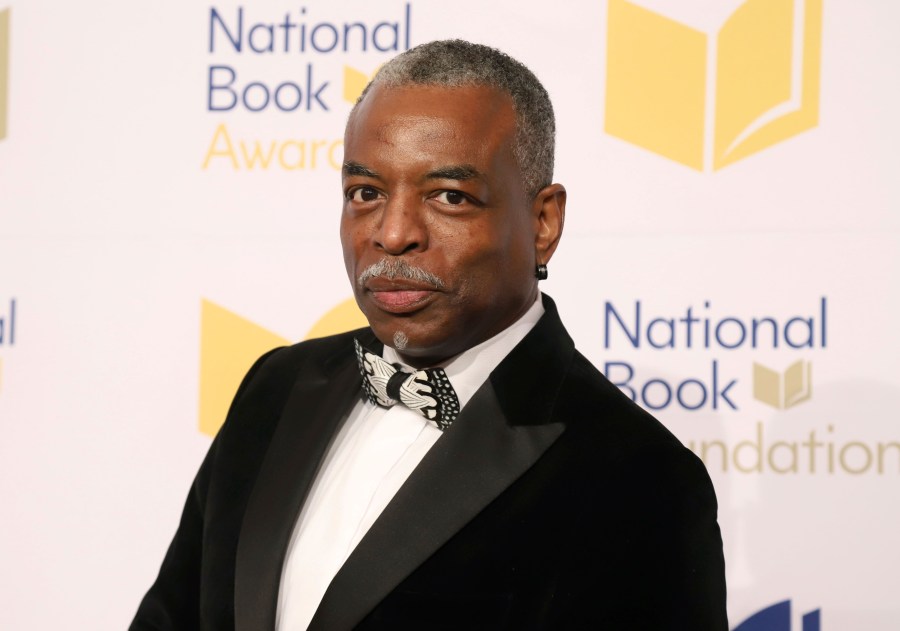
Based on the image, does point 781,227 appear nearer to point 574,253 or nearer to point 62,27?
point 574,253

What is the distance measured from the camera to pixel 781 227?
2.58 m

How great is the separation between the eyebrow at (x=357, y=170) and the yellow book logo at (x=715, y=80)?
1.17 metres

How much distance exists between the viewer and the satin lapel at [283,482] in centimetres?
159

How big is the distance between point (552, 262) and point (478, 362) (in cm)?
100

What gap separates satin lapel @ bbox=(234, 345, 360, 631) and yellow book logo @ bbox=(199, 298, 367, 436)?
3.12ft

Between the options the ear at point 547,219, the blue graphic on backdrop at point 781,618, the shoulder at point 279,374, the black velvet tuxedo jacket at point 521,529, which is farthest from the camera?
the blue graphic on backdrop at point 781,618

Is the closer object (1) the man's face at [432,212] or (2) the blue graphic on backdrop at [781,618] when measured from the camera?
(1) the man's face at [432,212]

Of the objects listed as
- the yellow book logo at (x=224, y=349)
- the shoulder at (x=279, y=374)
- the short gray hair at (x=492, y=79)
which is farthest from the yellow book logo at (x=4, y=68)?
the short gray hair at (x=492, y=79)

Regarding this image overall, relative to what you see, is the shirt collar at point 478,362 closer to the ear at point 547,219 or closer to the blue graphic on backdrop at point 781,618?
the ear at point 547,219

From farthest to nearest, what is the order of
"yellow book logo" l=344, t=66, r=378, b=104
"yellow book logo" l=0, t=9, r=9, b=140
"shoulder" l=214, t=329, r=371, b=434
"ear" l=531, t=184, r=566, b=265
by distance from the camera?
"yellow book logo" l=0, t=9, r=9, b=140, "yellow book logo" l=344, t=66, r=378, b=104, "shoulder" l=214, t=329, r=371, b=434, "ear" l=531, t=184, r=566, b=265

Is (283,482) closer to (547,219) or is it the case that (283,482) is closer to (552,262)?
(547,219)

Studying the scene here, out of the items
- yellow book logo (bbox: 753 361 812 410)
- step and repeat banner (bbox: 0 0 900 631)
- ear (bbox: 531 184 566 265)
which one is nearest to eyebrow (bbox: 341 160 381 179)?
ear (bbox: 531 184 566 265)

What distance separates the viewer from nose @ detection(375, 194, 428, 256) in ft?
5.04

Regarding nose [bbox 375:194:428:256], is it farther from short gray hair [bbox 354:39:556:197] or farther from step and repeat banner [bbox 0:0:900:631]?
step and repeat banner [bbox 0:0:900:631]
